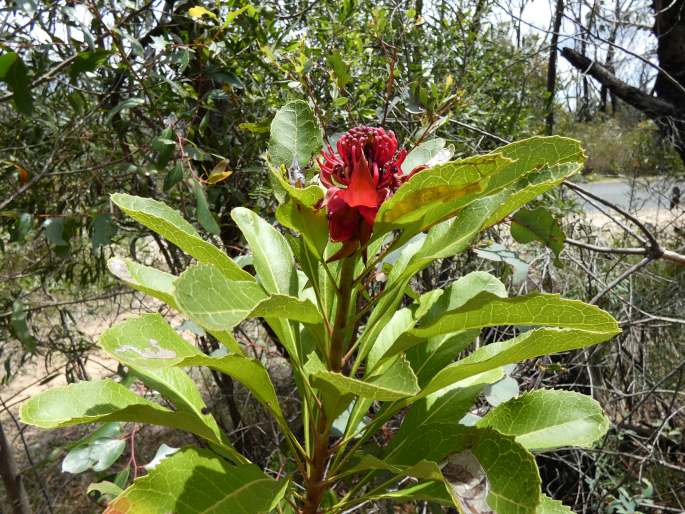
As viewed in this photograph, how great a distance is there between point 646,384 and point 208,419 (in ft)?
7.73

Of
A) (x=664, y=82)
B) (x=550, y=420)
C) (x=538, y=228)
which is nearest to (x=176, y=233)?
(x=550, y=420)

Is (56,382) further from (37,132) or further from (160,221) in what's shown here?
(160,221)

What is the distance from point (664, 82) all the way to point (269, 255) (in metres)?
4.03

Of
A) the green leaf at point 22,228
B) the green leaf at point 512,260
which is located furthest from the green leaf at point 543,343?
the green leaf at point 22,228

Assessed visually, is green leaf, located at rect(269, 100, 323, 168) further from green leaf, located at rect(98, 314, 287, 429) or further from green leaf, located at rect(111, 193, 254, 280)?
green leaf, located at rect(98, 314, 287, 429)

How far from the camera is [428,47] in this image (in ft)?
8.03

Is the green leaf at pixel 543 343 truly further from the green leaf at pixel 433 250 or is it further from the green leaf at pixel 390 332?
the green leaf at pixel 390 332

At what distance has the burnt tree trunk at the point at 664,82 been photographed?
11.4 ft

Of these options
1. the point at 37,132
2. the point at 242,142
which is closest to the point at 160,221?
the point at 242,142

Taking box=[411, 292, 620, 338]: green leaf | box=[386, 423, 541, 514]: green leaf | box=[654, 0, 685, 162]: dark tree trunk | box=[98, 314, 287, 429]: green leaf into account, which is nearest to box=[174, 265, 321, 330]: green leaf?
box=[98, 314, 287, 429]: green leaf

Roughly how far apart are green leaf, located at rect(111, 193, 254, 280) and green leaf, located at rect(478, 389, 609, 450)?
1.58 ft

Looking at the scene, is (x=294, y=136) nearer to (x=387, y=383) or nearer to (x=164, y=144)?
(x=387, y=383)

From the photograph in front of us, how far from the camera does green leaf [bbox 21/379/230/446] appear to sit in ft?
2.48

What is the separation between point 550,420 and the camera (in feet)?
2.83
